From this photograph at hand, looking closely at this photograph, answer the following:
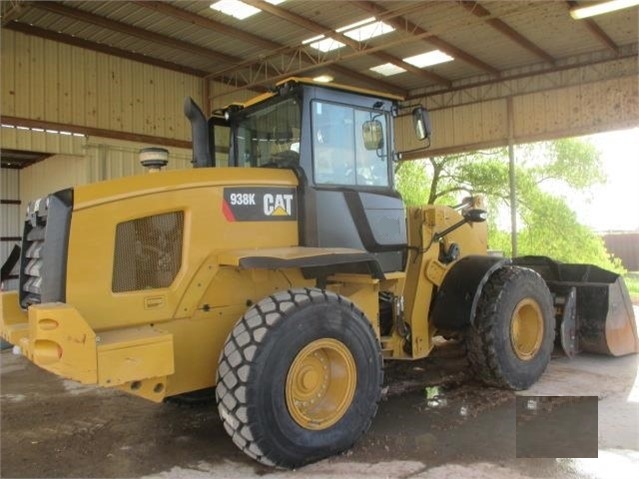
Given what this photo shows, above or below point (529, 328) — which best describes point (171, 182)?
above

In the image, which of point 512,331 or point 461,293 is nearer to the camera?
point 461,293

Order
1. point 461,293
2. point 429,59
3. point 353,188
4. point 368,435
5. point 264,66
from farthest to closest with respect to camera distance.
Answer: point 429,59, point 264,66, point 461,293, point 353,188, point 368,435

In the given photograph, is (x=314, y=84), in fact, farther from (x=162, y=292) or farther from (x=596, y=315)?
(x=596, y=315)

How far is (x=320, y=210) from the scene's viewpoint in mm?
4305

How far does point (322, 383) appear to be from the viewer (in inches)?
149

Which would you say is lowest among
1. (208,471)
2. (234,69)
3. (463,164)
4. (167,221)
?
(208,471)

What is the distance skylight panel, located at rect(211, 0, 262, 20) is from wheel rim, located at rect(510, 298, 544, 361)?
24.2 ft

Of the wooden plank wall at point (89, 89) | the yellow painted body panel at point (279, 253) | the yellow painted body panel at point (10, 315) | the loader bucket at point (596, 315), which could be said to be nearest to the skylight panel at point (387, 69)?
the wooden plank wall at point (89, 89)

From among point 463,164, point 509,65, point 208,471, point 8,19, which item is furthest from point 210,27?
point 463,164

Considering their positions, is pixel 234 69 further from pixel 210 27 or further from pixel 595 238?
pixel 595 238

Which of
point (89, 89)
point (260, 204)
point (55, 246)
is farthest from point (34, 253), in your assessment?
point (89, 89)

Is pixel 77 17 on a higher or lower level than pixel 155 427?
higher

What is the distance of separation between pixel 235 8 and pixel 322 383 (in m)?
8.54

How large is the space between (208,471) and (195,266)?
129cm
